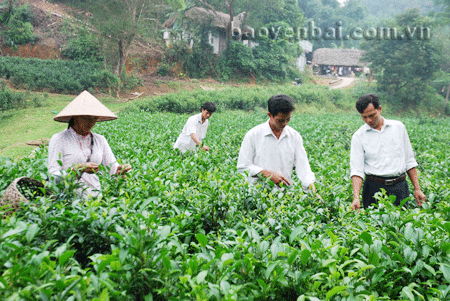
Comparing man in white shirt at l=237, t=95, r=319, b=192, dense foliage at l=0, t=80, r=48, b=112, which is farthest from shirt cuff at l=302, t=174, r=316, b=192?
dense foliage at l=0, t=80, r=48, b=112

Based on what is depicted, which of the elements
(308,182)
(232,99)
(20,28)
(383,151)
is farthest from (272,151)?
(20,28)

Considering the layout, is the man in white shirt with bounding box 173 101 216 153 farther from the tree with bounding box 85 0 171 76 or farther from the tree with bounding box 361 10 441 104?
the tree with bounding box 361 10 441 104

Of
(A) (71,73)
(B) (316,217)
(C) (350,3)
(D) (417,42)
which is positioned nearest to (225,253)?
(B) (316,217)

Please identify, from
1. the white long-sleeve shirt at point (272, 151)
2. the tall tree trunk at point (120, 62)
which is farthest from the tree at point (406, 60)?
the white long-sleeve shirt at point (272, 151)

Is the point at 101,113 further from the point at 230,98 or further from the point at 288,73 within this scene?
the point at 288,73

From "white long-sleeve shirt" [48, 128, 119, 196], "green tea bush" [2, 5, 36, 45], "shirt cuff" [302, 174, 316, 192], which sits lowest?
"shirt cuff" [302, 174, 316, 192]

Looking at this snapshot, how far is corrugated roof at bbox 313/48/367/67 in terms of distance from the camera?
1965 inches

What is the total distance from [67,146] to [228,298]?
2.36m

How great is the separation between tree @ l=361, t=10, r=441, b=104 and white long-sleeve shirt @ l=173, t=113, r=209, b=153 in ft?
102

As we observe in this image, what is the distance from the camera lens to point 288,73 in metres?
37.9

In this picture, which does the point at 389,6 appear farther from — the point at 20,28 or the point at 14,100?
the point at 14,100

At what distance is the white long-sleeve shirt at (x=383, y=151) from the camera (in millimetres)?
3670

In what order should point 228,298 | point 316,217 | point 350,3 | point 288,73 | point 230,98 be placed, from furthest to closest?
point 350,3 → point 288,73 → point 230,98 → point 316,217 → point 228,298

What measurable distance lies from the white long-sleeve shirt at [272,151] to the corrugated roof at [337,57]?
50134mm
